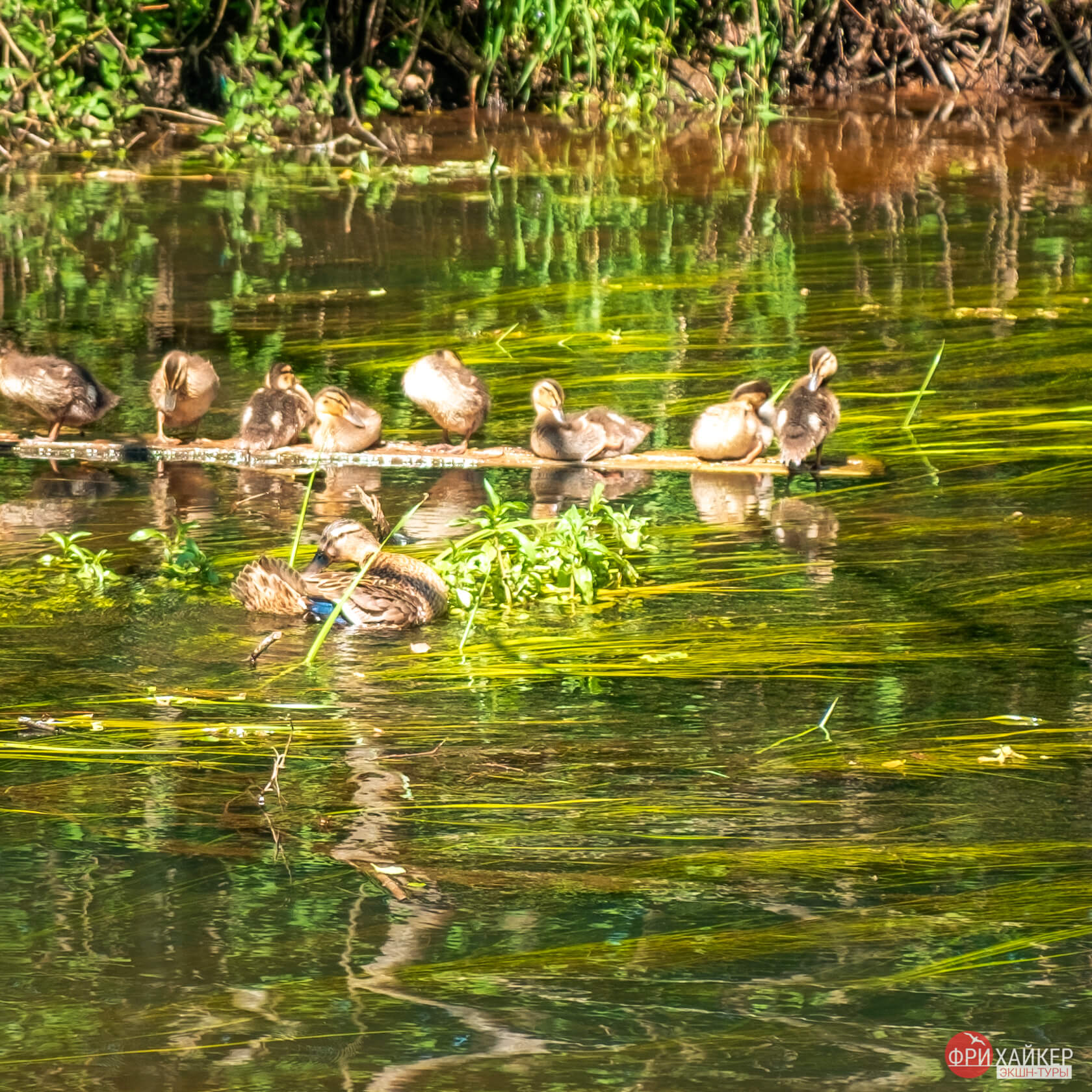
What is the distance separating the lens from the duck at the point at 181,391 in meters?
7.66

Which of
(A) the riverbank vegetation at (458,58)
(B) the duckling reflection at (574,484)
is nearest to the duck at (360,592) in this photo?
(B) the duckling reflection at (574,484)

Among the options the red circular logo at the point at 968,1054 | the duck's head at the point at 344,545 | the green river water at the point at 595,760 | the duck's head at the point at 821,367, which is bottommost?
the red circular logo at the point at 968,1054

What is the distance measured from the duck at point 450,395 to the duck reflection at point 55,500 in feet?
4.14

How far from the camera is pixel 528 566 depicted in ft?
18.8

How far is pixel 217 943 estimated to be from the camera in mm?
3531

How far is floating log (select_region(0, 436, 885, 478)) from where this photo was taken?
7473 mm

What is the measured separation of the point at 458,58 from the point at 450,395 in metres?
11.7

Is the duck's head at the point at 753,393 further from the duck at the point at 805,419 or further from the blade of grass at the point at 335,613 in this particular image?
the blade of grass at the point at 335,613

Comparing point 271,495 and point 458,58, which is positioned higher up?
point 458,58

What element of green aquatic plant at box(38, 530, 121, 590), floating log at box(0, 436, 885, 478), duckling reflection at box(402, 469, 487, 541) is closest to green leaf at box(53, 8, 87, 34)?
floating log at box(0, 436, 885, 478)

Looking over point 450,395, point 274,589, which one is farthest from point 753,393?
point 274,589

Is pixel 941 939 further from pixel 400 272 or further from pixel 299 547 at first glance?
pixel 400 272

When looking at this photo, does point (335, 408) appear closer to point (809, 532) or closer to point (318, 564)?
point (318, 564)

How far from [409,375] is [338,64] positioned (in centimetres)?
1119
